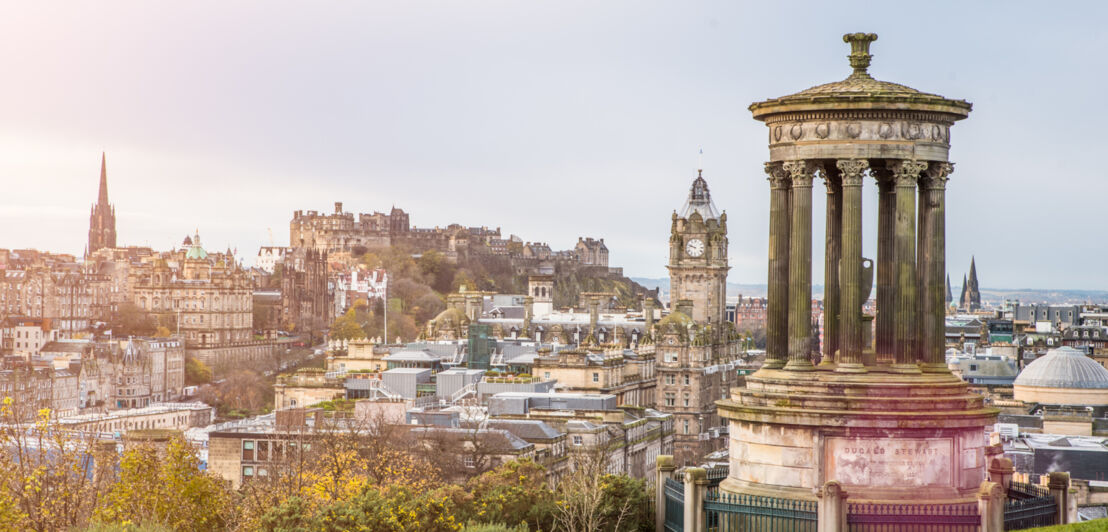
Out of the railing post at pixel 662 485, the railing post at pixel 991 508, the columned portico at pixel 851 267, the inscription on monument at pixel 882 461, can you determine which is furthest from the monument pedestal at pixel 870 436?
the railing post at pixel 662 485

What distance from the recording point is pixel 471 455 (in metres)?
80.8

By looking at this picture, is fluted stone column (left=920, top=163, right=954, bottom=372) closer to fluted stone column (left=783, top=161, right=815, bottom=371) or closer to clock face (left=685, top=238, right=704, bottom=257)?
fluted stone column (left=783, top=161, right=815, bottom=371)

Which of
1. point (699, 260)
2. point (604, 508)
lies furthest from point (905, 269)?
point (699, 260)

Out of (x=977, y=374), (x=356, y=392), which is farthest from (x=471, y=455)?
(x=977, y=374)

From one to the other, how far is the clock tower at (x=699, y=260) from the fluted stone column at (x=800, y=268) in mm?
128700

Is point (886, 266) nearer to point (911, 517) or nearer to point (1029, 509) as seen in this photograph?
point (911, 517)

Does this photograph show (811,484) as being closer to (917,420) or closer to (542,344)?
(917,420)

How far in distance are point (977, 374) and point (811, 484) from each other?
11250 centimetres

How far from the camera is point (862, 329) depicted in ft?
89.7

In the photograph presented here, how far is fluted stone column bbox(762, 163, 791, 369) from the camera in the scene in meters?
27.8

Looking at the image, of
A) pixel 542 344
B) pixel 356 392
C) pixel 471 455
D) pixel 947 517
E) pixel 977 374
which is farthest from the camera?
pixel 542 344

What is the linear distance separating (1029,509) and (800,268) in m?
5.16

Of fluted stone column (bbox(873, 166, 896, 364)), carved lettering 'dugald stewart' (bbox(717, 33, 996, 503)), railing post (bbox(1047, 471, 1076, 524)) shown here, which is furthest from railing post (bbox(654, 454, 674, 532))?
railing post (bbox(1047, 471, 1076, 524))

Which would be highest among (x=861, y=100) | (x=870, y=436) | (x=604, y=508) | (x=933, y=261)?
(x=861, y=100)
